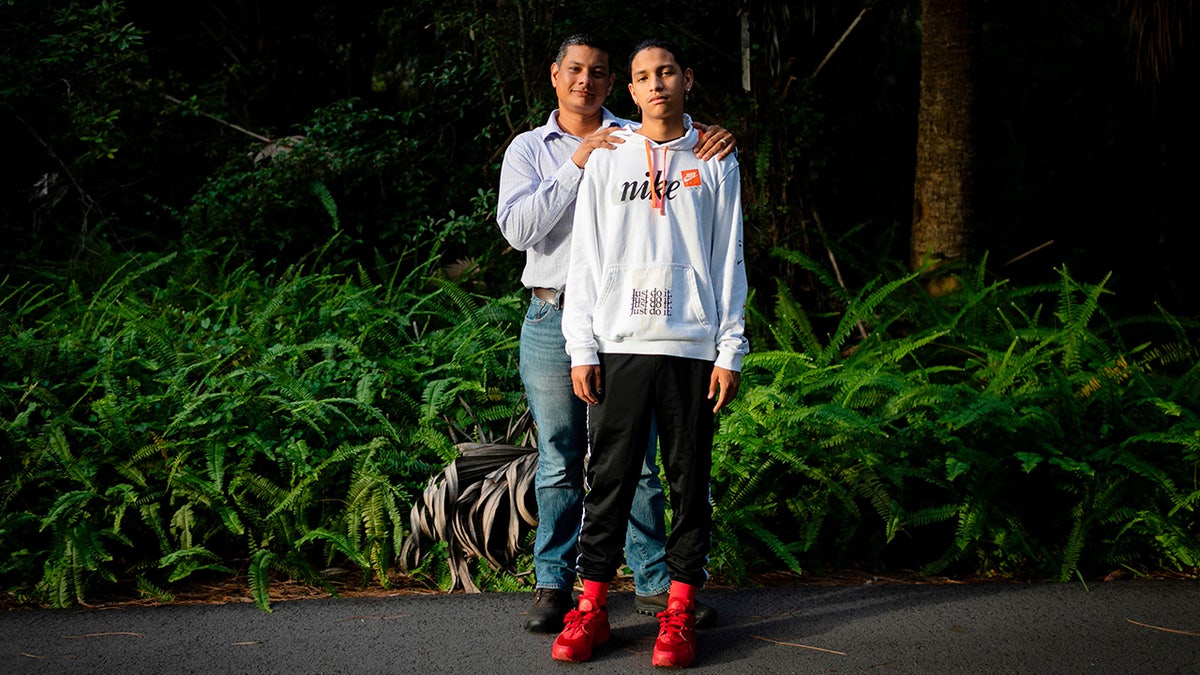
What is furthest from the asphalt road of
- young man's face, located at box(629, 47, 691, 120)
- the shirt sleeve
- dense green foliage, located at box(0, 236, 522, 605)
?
young man's face, located at box(629, 47, 691, 120)

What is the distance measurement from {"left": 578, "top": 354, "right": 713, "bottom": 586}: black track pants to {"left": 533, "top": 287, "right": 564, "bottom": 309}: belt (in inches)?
16.6

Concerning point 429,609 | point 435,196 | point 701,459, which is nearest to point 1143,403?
point 701,459

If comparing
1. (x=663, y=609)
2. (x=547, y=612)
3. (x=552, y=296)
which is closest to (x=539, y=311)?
(x=552, y=296)

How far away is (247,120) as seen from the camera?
990cm

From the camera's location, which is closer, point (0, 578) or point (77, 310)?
point (0, 578)

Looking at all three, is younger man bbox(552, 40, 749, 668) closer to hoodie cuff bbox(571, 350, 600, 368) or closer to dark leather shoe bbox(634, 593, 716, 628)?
hoodie cuff bbox(571, 350, 600, 368)

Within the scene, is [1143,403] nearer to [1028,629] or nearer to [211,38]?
[1028,629]

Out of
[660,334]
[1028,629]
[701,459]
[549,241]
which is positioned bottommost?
[1028,629]

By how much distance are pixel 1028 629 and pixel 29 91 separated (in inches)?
276

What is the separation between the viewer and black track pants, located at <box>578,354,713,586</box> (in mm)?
3646

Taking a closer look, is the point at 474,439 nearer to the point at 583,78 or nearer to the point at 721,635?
the point at 721,635

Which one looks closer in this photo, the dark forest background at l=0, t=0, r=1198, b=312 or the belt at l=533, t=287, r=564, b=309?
the belt at l=533, t=287, r=564, b=309

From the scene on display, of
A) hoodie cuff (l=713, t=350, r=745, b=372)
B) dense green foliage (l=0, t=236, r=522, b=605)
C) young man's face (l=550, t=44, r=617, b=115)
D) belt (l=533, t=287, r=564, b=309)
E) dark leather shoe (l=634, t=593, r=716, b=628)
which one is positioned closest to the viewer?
hoodie cuff (l=713, t=350, r=745, b=372)

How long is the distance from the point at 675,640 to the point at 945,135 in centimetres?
470
